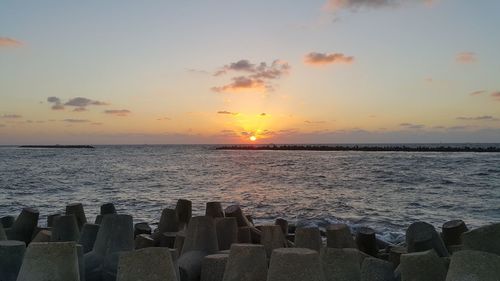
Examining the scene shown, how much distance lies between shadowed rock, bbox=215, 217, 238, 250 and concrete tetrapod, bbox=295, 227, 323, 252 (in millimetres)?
1278

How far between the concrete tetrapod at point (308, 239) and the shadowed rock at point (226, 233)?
1.28m

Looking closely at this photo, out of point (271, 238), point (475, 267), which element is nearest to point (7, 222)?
point (271, 238)

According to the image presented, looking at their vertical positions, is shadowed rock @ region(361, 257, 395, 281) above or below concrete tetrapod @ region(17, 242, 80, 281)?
below

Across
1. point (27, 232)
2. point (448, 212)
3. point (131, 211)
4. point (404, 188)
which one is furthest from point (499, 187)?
point (27, 232)

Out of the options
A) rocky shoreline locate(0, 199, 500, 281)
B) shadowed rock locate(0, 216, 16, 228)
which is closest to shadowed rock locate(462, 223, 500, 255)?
rocky shoreline locate(0, 199, 500, 281)

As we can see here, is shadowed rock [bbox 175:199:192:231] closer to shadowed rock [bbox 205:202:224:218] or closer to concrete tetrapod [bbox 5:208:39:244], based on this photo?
shadowed rock [bbox 205:202:224:218]

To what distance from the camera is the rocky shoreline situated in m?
4.23

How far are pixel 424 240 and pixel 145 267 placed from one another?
4.11 m

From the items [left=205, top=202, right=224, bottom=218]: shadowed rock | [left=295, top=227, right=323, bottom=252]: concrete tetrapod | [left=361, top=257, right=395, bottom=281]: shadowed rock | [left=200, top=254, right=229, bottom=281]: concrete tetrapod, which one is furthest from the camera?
[left=205, top=202, right=224, bottom=218]: shadowed rock

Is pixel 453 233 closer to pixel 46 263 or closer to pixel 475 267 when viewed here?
pixel 475 267

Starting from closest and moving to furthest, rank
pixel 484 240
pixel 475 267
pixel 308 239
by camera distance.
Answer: pixel 475 267 → pixel 484 240 → pixel 308 239

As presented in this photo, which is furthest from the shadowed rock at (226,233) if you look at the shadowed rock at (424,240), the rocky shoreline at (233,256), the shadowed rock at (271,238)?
the shadowed rock at (424,240)

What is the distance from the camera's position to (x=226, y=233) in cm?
785

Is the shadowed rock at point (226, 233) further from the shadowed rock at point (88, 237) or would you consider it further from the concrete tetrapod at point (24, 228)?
the concrete tetrapod at point (24, 228)
